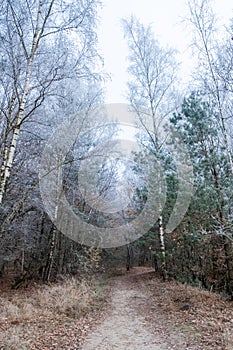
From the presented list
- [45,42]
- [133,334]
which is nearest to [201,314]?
[133,334]

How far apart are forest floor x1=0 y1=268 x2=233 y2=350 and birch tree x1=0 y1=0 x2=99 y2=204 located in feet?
10.3

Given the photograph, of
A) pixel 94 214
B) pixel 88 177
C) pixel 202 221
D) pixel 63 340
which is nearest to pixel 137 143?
pixel 88 177

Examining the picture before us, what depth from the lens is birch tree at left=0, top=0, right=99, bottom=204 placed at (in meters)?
5.29

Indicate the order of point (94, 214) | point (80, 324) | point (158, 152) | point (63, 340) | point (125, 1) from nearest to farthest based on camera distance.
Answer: point (63, 340)
point (80, 324)
point (125, 1)
point (158, 152)
point (94, 214)

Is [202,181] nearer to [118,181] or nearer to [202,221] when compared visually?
[202,221]

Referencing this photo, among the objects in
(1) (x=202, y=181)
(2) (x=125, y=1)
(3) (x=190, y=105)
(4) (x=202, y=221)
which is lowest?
(4) (x=202, y=221)

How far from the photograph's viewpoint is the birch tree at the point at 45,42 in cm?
529

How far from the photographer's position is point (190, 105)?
9.16 meters

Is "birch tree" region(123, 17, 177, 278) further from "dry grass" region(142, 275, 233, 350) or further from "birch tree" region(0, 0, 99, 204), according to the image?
"birch tree" region(0, 0, 99, 204)

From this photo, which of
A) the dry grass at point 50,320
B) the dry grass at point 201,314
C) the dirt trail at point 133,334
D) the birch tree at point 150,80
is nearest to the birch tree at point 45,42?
the dry grass at point 50,320

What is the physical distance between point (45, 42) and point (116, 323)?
21.5 feet

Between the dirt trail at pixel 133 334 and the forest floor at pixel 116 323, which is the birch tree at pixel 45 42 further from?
the dirt trail at pixel 133 334

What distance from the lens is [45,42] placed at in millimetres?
6047

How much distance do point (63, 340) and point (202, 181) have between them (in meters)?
6.31
